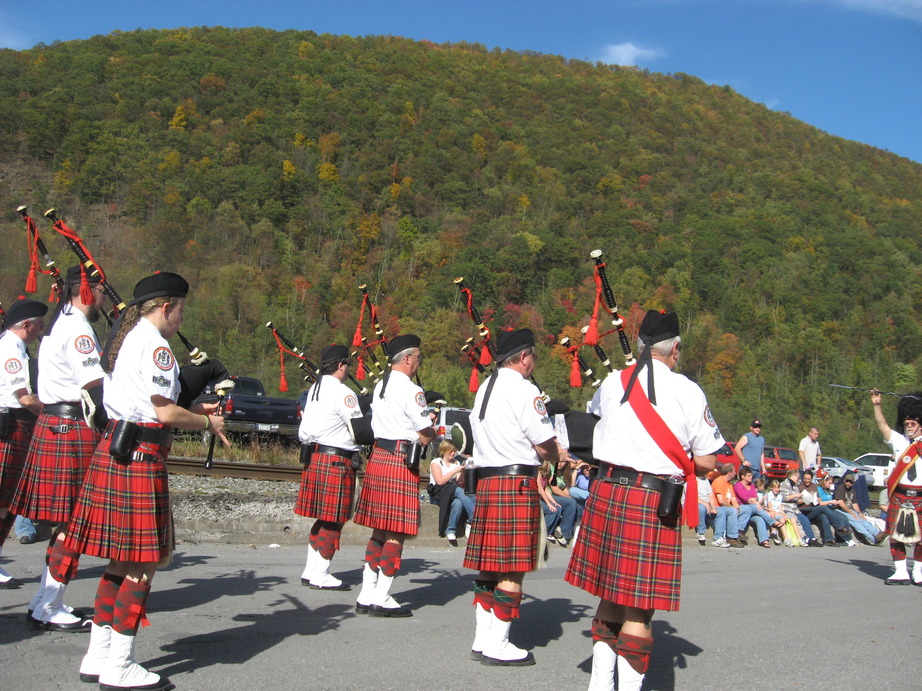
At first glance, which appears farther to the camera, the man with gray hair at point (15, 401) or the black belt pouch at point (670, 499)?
the man with gray hair at point (15, 401)

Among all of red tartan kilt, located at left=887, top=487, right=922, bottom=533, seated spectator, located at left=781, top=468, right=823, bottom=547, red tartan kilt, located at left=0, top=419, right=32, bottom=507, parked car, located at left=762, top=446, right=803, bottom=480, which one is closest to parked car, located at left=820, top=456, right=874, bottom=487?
parked car, located at left=762, top=446, right=803, bottom=480

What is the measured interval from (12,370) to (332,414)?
2.31 m

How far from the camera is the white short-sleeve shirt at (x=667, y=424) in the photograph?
4012 mm

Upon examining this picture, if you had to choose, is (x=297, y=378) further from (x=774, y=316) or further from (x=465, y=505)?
(x=774, y=316)

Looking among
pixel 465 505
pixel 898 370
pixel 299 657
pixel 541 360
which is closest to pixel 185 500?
pixel 465 505

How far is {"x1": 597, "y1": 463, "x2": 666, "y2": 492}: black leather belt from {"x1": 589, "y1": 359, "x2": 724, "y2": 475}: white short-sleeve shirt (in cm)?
3

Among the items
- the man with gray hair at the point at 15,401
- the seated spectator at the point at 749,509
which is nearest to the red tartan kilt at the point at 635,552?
the man with gray hair at the point at 15,401

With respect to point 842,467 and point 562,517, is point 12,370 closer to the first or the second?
point 562,517

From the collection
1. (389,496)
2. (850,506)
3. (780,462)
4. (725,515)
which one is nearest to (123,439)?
(389,496)

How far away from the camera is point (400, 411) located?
6.13 meters

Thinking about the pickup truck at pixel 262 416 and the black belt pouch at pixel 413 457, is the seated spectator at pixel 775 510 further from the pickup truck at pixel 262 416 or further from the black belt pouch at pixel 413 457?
the pickup truck at pixel 262 416

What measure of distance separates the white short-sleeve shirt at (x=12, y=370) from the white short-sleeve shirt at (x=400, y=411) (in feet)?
7.90

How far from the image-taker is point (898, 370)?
63469 mm

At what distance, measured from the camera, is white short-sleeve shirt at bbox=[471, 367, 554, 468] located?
485 centimetres
